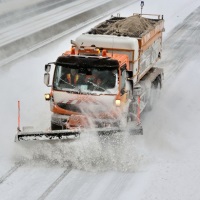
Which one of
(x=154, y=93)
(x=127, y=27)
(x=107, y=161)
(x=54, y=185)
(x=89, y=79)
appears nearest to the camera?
(x=54, y=185)

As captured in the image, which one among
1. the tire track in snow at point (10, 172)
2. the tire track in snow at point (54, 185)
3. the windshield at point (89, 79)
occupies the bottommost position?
the tire track in snow at point (10, 172)

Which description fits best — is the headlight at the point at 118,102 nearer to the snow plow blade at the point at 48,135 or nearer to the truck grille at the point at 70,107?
the truck grille at the point at 70,107

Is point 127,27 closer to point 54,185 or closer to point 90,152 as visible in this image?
point 90,152

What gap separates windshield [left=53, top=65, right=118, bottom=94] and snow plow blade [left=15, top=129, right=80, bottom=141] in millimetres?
1217

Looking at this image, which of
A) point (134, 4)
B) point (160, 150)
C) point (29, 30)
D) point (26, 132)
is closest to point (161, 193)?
point (160, 150)

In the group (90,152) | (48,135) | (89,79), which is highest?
(89,79)

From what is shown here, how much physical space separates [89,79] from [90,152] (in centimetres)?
173

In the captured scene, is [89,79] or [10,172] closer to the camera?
[10,172]

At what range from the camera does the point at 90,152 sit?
10.9 meters

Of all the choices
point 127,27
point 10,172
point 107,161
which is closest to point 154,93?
point 127,27

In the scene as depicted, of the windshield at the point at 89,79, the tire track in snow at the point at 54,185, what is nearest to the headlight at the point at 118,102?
the windshield at the point at 89,79

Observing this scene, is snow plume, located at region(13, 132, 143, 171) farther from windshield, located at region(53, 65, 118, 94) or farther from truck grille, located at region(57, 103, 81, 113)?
windshield, located at region(53, 65, 118, 94)

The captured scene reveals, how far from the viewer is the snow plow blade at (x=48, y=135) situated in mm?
10688

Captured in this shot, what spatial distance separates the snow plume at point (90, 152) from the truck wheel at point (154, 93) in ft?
13.2
